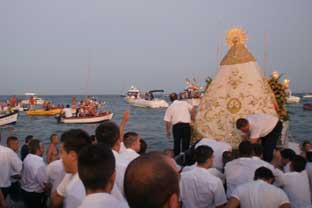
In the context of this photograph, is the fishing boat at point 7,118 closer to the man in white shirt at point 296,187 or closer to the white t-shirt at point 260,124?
the white t-shirt at point 260,124

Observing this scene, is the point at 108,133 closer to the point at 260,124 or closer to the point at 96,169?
the point at 96,169

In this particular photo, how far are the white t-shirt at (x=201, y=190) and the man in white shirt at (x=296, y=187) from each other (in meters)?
0.96

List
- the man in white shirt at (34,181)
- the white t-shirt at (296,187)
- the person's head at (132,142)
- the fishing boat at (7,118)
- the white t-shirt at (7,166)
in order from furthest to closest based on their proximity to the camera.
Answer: the fishing boat at (7,118), the man in white shirt at (34,181), the white t-shirt at (7,166), the white t-shirt at (296,187), the person's head at (132,142)

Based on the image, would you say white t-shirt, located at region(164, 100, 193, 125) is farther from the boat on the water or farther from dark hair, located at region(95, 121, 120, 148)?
the boat on the water

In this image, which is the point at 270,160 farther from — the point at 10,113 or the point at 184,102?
the point at 10,113

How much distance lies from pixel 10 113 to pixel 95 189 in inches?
1687

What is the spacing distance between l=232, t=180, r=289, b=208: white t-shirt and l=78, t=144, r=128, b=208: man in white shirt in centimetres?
220

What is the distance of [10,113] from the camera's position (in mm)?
43625

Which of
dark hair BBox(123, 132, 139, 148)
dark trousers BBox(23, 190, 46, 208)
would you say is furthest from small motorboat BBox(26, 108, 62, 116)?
dark hair BBox(123, 132, 139, 148)

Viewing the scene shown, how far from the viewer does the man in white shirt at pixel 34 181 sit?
7328 mm

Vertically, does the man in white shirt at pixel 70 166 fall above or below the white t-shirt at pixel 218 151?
above

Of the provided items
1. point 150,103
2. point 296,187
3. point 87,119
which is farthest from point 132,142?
point 150,103

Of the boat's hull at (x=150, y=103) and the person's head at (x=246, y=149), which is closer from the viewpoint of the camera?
the person's head at (x=246, y=149)

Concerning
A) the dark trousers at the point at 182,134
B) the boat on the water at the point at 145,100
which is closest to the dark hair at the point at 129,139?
the dark trousers at the point at 182,134
